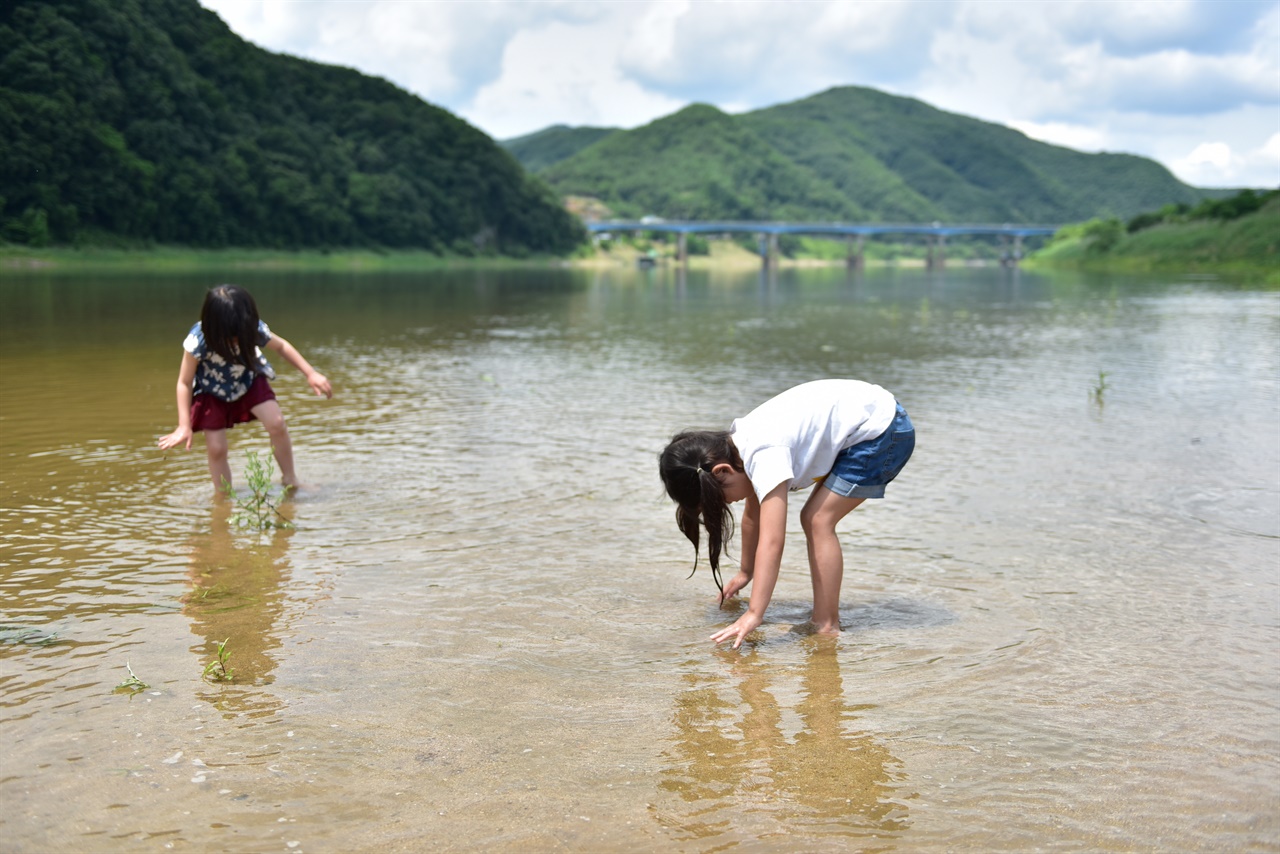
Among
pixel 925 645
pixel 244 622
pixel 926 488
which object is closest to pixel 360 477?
pixel 244 622

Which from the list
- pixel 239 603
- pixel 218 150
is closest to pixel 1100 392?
pixel 239 603

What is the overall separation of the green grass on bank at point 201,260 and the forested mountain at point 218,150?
1947 mm

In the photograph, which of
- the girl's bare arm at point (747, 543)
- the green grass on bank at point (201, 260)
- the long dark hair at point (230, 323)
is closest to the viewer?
the girl's bare arm at point (747, 543)

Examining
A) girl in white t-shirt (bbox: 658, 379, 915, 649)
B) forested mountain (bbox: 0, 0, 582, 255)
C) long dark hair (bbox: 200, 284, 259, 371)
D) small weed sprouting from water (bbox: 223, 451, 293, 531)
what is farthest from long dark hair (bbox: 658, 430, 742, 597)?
forested mountain (bbox: 0, 0, 582, 255)

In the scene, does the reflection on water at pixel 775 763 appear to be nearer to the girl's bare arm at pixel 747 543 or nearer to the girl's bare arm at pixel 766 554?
the girl's bare arm at pixel 766 554

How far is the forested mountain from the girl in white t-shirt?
72.8m

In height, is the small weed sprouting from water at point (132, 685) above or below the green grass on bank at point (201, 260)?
below

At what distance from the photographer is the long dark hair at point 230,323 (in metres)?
8.27

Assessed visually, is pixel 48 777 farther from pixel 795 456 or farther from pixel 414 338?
pixel 414 338

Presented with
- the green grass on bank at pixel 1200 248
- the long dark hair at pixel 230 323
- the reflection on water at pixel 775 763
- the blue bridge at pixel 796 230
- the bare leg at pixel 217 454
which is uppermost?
the blue bridge at pixel 796 230

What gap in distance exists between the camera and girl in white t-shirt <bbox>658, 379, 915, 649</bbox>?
5.32 metres

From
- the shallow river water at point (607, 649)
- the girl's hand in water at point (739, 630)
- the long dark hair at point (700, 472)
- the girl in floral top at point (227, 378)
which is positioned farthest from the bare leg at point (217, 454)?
the girl's hand in water at point (739, 630)

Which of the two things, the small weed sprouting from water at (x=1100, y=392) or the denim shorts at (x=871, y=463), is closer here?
the denim shorts at (x=871, y=463)

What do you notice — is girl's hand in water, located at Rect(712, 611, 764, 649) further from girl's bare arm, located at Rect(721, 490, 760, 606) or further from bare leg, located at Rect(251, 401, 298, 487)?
bare leg, located at Rect(251, 401, 298, 487)
